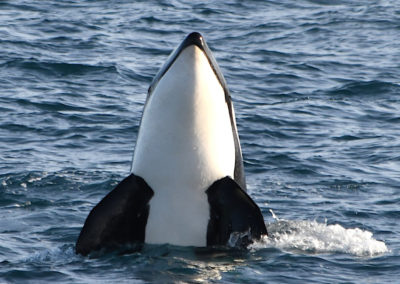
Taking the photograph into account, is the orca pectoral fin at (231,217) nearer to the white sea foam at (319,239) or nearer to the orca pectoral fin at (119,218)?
the white sea foam at (319,239)

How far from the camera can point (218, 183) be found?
38.2 ft

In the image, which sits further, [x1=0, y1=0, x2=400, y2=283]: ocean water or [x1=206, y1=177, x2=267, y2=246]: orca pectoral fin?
[x1=206, y1=177, x2=267, y2=246]: orca pectoral fin

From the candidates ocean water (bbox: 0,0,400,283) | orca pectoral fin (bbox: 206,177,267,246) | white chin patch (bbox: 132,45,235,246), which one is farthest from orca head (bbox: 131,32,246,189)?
ocean water (bbox: 0,0,400,283)

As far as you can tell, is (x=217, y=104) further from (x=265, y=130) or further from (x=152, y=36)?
(x=152, y=36)

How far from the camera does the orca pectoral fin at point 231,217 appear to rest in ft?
37.9

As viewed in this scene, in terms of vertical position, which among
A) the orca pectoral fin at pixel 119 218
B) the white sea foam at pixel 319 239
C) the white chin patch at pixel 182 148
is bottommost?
the white sea foam at pixel 319 239

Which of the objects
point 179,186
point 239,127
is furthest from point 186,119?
point 239,127

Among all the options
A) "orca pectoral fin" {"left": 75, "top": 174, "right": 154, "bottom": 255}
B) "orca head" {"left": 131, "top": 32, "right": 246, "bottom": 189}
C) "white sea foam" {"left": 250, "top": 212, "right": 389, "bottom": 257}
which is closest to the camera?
"orca head" {"left": 131, "top": 32, "right": 246, "bottom": 189}

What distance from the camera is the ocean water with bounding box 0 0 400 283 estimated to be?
1134 centimetres

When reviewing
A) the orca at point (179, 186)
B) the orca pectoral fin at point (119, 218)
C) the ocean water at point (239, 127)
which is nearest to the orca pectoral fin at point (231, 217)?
the orca at point (179, 186)

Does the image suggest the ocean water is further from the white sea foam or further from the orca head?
the orca head

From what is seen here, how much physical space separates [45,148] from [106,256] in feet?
20.6

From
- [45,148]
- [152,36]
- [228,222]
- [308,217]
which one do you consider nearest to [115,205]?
[228,222]

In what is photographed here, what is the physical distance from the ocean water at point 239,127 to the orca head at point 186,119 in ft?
3.17
